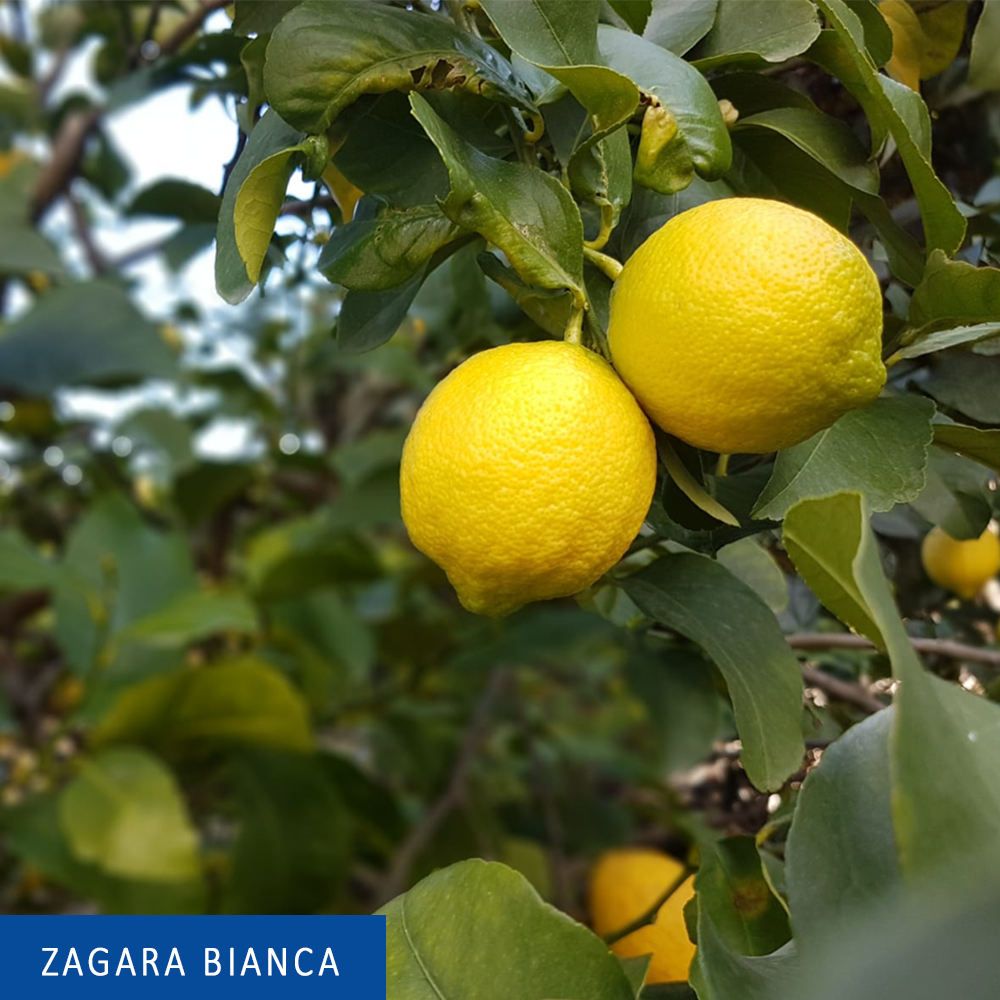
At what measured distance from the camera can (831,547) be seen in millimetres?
323

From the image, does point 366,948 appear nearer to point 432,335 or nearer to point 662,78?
point 662,78

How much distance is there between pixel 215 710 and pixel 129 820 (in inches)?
6.8

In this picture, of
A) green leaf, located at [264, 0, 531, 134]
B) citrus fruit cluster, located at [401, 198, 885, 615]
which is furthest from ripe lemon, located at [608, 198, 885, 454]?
green leaf, located at [264, 0, 531, 134]

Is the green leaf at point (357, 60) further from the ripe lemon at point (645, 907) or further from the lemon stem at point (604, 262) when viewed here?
the ripe lemon at point (645, 907)

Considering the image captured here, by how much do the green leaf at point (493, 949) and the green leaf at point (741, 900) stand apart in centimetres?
5

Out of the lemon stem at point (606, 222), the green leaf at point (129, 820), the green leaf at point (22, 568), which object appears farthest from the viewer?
the green leaf at point (22, 568)

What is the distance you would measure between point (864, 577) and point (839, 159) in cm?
24

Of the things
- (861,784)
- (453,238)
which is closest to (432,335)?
(453,238)

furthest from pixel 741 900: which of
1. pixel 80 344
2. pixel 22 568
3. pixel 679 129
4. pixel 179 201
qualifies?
pixel 80 344

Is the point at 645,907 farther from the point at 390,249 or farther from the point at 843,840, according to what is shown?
the point at 390,249

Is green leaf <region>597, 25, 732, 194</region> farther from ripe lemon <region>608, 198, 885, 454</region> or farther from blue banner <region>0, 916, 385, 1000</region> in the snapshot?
blue banner <region>0, 916, 385, 1000</region>

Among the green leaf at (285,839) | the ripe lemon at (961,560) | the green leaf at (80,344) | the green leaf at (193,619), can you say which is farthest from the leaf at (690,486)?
the green leaf at (80,344)

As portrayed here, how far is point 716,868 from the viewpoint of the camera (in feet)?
1.50

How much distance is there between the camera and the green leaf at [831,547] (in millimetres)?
315
